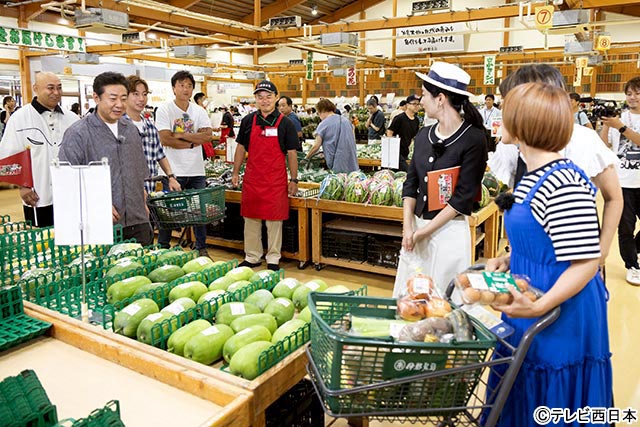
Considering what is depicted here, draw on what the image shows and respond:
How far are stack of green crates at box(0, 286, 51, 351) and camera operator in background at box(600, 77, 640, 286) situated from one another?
14.9 ft

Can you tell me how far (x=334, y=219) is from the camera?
18.8 feet

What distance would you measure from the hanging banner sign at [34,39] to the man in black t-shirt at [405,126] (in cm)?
731

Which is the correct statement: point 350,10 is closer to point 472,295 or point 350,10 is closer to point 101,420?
point 472,295

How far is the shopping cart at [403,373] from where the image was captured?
134 cm

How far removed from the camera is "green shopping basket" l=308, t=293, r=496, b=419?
133cm

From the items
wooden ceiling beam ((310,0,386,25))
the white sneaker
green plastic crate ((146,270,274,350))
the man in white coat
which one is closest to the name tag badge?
the man in white coat

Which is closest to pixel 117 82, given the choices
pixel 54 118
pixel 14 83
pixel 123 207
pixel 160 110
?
pixel 123 207

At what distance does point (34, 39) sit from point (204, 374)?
10833mm

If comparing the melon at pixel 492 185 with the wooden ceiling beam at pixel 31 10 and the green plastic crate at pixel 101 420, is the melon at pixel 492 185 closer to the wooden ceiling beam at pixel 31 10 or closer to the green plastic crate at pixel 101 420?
the green plastic crate at pixel 101 420

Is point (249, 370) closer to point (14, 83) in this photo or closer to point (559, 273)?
point (559, 273)

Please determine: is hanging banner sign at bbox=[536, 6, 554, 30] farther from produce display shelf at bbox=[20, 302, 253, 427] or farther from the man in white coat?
produce display shelf at bbox=[20, 302, 253, 427]

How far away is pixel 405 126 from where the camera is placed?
25.1 feet

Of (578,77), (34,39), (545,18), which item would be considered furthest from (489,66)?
(34,39)

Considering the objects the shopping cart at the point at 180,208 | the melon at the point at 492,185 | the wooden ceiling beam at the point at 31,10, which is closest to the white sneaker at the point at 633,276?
the melon at the point at 492,185
